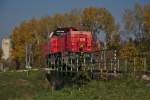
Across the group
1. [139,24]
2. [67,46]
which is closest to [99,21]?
[139,24]

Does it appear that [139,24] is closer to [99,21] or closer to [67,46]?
[99,21]

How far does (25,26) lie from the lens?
269 feet

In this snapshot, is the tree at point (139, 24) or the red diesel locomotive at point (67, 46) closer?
the red diesel locomotive at point (67, 46)

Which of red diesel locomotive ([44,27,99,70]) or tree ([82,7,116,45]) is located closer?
red diesel locomotive ([44,27,99,70])

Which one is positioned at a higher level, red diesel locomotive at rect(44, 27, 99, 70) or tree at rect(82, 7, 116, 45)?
tree at rect(82, 7, 116, 45)

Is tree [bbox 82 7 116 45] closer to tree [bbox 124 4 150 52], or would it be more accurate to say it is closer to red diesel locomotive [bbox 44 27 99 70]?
tree [bbox 124 4 150 52]

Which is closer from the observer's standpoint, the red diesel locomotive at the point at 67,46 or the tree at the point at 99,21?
the red diesel locomotive at the point at 67,46

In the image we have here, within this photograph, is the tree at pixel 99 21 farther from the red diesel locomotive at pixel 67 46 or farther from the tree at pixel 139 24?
the red diesel locomotive at pixel 67 46

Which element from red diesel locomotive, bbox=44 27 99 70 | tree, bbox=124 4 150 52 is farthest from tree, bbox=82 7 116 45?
red diesel locomotive, bbox=44 27 99 70

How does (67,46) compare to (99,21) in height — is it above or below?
below

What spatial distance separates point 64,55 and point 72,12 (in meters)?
53.5

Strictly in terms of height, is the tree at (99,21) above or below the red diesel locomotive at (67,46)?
above

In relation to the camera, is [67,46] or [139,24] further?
[139,24]

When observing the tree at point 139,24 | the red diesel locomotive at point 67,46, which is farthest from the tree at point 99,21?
the red diesel locomotive at point 67,46
